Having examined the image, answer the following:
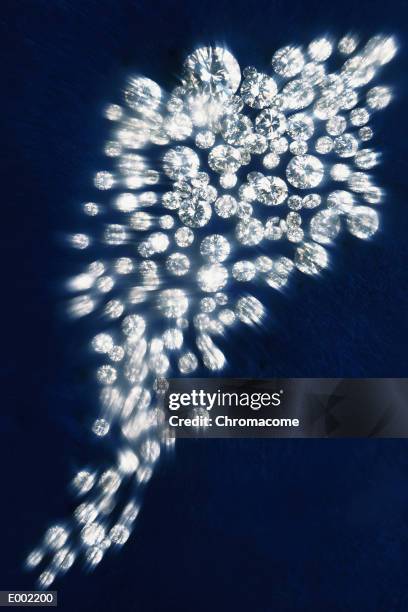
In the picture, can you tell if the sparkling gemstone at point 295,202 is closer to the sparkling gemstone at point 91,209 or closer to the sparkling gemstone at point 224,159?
the sparkling gemstone at point 224,159

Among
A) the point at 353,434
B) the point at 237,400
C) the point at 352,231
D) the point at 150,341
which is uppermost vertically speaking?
the point at 352,231

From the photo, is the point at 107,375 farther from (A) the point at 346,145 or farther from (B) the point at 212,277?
(A) the point at 346,145

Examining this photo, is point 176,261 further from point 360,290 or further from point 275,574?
point 275,574

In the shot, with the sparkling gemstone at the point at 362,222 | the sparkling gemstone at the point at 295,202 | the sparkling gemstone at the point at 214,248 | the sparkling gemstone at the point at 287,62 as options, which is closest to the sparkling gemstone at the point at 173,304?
the sparkling gemstone at the point at 214,248

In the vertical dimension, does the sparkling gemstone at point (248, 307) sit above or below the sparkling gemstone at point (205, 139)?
below

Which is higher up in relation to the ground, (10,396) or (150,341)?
(150,341)

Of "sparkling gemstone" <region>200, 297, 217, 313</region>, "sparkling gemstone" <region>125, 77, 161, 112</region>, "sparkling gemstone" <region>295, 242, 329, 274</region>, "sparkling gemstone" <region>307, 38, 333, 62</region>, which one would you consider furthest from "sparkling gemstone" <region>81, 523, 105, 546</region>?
"sparkling gemstone" <region>307, 38, 333, 62</region>

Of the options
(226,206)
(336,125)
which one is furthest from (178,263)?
(336,125)

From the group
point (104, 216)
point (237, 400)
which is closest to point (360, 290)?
point (237, 400)
